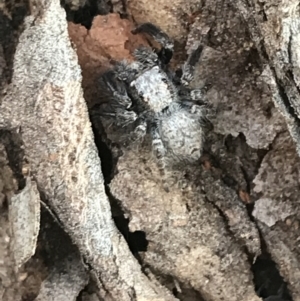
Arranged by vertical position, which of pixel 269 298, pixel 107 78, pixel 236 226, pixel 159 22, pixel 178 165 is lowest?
pixel 269 298

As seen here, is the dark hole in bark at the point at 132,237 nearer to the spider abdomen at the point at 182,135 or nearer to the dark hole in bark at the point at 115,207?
the dark hole in bark at the point at 115,207

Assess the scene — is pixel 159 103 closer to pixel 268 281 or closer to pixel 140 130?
pixel 140 130

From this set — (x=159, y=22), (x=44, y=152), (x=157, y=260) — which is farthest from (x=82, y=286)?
(x=159, y=22)

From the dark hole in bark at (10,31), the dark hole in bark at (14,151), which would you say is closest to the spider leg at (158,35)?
the dark hole in bark at (10,31)

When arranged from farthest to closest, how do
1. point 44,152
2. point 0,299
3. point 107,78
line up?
point 107,78, point 0,299, point 44,152

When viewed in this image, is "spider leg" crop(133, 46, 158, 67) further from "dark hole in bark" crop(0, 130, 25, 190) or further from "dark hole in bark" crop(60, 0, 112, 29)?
"dark hole in bark" crop(0, 130, 25, 190)

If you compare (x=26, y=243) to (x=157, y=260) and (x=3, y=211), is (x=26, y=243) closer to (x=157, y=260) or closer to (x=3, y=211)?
(x=3, y=211)

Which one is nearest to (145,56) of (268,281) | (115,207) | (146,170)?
(146,170)

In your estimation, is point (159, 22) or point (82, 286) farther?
point (159, 22)
